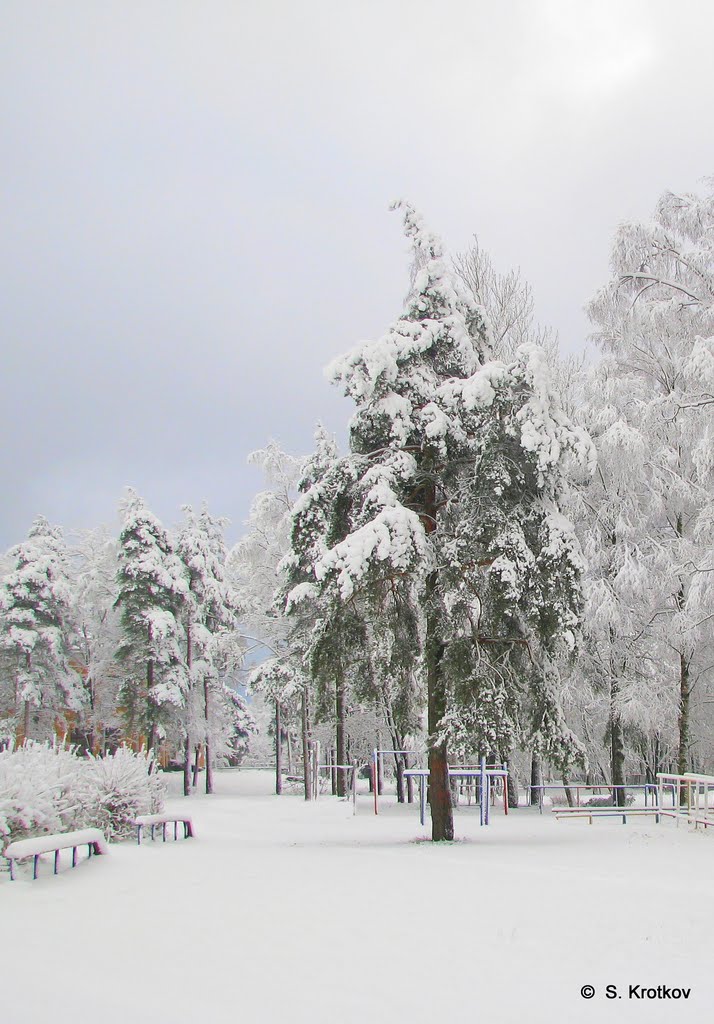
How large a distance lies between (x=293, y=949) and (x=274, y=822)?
14.7 metres

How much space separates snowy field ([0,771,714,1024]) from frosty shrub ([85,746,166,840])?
2.49ft

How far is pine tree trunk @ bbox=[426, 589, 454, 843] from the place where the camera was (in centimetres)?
1387

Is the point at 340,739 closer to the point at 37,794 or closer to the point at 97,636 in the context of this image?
the point at 97,636

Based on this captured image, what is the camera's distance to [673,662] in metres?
19.8

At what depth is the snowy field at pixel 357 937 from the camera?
5035 millimetres

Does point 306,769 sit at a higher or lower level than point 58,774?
lower

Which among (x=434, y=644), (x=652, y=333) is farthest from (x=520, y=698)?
(x=652, y=333)

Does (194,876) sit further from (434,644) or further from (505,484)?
(505,484)

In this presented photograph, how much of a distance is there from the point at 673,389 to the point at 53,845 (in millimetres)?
14033

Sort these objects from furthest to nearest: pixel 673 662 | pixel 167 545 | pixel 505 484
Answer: pixel 167 545 → pixel 673 662 → pixel 505 484

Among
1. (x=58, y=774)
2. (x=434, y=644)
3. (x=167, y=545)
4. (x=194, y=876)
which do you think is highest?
(x=167, y=545)

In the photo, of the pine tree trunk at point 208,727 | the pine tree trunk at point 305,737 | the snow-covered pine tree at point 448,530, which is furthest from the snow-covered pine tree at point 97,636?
the snow-covered pine tree at point 448,530

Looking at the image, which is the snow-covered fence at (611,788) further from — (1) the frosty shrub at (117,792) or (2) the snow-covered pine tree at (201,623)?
(2) the snow-covered pine tree at (201,623)

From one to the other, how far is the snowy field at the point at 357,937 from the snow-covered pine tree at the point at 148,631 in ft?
71.1
